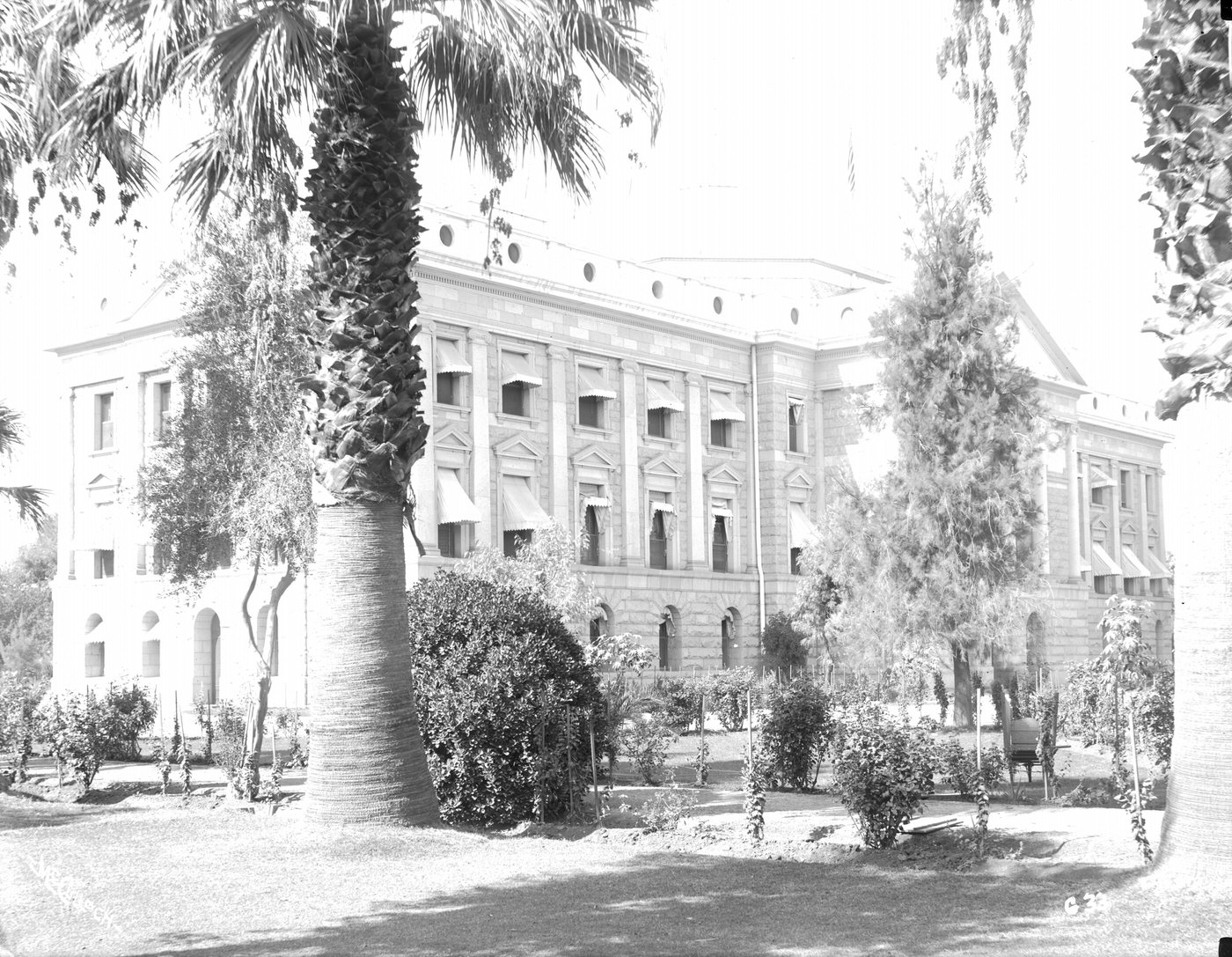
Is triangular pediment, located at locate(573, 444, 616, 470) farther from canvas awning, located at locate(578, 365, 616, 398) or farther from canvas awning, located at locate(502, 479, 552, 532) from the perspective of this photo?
canvas awning, located at locate(502, 479, 552, 532)

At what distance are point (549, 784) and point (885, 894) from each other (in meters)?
4.66

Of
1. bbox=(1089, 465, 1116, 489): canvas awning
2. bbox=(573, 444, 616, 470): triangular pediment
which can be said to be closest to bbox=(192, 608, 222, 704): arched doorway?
bbox=(573, 444, 616, 470): triangular pediment

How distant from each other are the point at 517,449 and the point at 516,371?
235 cm

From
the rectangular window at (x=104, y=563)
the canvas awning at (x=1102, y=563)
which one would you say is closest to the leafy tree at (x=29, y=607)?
the rectangular window at (x=104, y=563)

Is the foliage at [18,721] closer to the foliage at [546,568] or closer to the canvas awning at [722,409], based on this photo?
the foliage at [546,568]

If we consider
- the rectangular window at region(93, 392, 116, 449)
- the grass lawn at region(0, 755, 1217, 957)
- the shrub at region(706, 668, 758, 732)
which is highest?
the rectangular window at region(93, 392, 116, 449)

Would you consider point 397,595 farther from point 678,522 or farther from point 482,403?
point 678,522

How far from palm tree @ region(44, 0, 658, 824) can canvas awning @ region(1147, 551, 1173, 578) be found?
61415mm

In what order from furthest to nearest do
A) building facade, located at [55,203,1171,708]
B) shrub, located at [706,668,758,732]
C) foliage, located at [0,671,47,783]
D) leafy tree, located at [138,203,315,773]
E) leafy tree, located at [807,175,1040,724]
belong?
building facade, located at [55,203,1171,708], shrub, located at [706,668,758,732], leafy tree, located at [807,175,1040,724], foliage, located at [0,671,47,783], leafy tree, located at [138,203,315,773]

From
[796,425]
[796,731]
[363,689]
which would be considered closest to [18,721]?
[363,689]

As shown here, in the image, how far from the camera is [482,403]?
1615 inches

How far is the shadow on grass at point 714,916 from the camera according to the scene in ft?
26.3

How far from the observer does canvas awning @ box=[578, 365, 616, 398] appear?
1758 inches

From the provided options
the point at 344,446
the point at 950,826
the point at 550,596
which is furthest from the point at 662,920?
the point at 550,596
